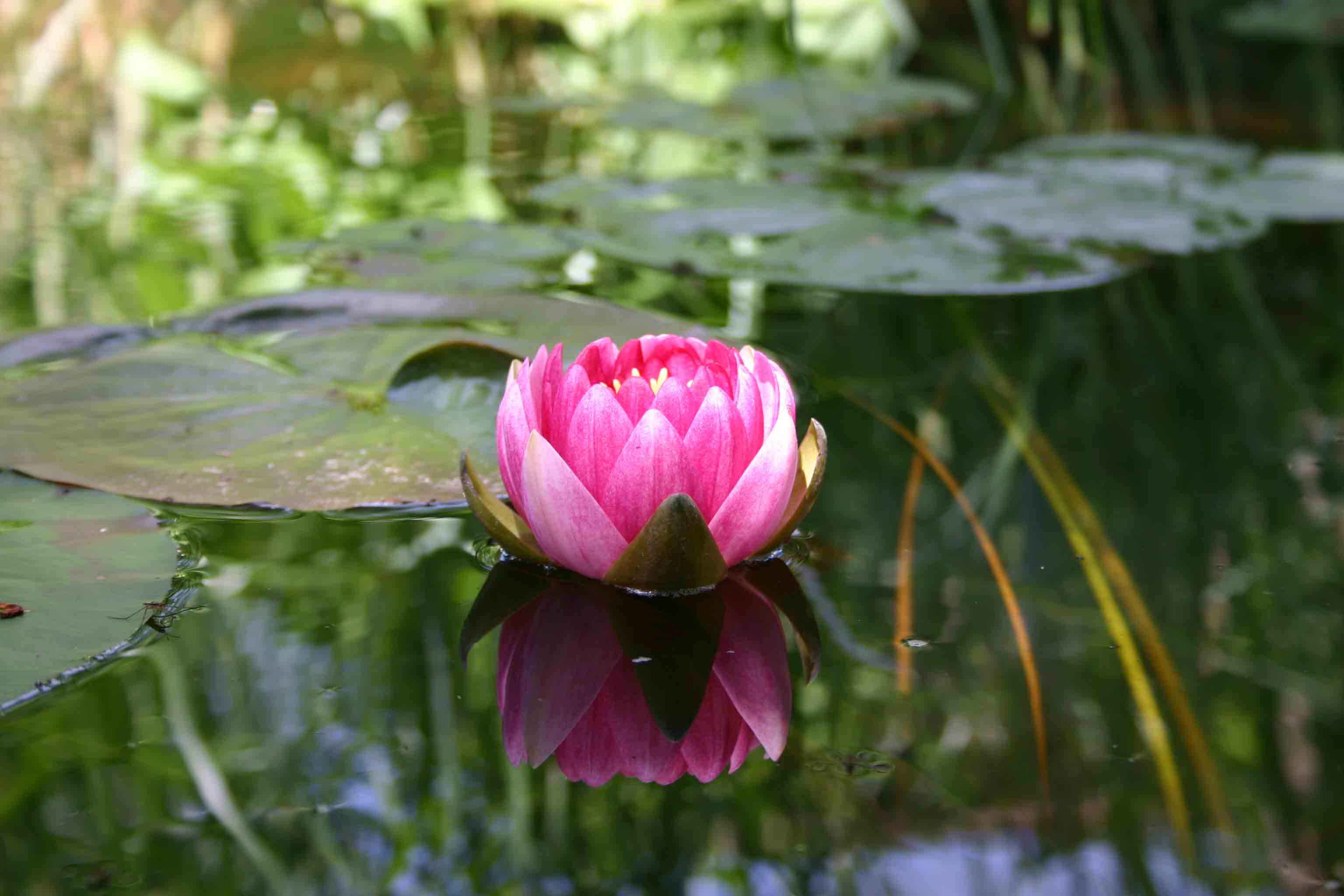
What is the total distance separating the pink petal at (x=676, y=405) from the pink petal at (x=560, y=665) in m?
0.16

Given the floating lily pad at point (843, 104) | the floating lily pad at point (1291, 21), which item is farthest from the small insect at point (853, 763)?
the floating lily pad at point (1291, 21)

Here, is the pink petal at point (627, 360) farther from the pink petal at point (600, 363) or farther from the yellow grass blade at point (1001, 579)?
the yellow grass blade at point (1001, 579)

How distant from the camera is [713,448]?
91cm

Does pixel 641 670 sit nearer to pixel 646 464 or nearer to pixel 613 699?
pixel 613 699

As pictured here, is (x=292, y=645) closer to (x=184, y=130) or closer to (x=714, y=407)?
(x=714, y=407)

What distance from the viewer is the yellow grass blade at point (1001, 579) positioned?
802 millimetres

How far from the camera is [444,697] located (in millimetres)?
833

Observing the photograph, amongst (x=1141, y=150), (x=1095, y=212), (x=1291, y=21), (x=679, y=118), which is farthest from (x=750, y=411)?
(x=1291, y=21)

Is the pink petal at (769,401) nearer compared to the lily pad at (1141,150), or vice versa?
the pink petal at (769,401)

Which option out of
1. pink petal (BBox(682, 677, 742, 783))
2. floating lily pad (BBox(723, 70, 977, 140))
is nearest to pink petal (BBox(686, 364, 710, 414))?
pink petal (BBox(682, 677, 742, 783))

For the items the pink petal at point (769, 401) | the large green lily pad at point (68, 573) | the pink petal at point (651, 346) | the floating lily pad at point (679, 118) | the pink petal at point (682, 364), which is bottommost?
the large green lily pad at point (68, 573)

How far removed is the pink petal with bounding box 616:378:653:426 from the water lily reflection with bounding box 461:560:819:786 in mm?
145

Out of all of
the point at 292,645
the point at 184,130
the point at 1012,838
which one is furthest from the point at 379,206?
the point at 1012,838

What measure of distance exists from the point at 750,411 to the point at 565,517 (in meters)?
0.16
